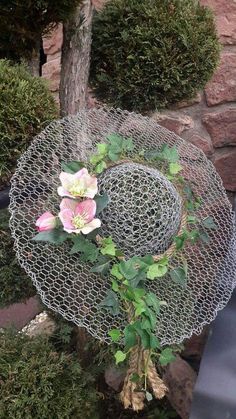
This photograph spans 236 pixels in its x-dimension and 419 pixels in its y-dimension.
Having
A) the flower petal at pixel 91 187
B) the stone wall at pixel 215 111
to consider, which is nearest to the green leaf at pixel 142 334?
the flower petal at pixel 91 187

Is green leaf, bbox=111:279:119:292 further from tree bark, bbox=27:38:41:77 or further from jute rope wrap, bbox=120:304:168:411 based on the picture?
tree bark, bbox=27:38:41:77

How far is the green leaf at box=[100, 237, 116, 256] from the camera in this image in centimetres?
84

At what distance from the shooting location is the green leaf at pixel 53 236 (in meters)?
0.83

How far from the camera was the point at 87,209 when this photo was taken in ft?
2.76

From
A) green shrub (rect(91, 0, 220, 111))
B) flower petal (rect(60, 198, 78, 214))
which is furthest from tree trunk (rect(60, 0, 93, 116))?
flower petal (rect(60, 198, 78, 214))

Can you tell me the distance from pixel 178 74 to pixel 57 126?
29 centimetres

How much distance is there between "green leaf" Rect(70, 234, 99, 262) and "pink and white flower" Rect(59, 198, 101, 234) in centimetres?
2

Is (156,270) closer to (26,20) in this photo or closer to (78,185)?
(78,185)

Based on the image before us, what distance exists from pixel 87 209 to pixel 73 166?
0.32 ft

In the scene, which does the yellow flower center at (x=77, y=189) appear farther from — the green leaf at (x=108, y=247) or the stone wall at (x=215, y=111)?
the stone wall at (x=215, y=111)

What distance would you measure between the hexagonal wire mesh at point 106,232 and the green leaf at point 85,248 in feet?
0.13

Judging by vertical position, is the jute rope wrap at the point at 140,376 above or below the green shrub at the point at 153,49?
below

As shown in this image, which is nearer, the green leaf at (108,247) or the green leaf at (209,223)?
the green leaf at (108,247)

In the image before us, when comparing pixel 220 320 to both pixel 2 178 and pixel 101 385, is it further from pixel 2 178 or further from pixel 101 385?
pixel 2 178
